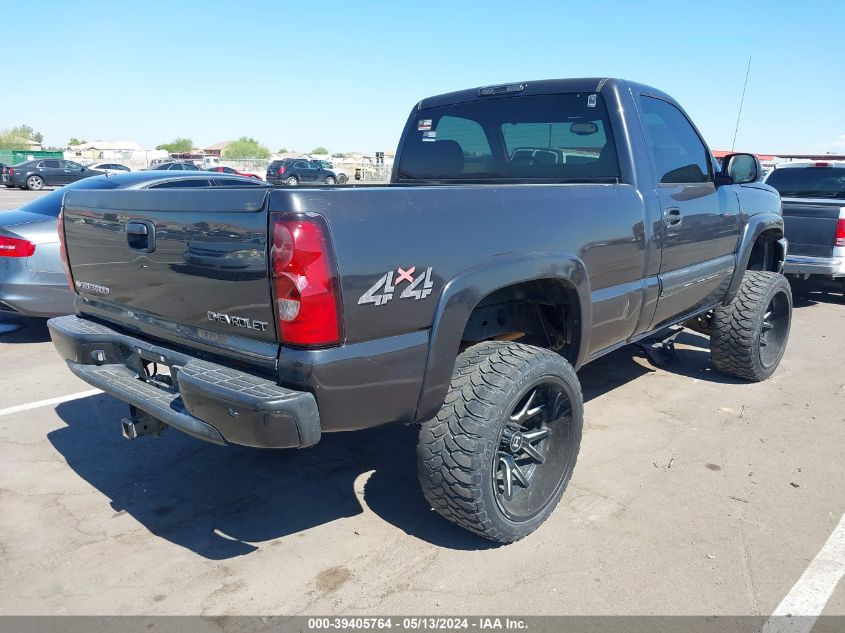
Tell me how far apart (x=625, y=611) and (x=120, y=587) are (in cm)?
198

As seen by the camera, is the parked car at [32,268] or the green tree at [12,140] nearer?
the parked car at [32,268]

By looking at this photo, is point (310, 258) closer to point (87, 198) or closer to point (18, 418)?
point (87, 198)

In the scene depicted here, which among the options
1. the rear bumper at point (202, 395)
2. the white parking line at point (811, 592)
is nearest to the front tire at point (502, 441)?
the rear bumper at point (202, 395)

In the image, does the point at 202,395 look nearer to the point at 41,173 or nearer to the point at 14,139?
the point at 41,173

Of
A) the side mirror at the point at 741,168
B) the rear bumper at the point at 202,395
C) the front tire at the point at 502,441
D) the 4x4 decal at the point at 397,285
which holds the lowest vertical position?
the front tire at the point at 502,441

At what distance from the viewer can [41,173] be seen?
29781mm

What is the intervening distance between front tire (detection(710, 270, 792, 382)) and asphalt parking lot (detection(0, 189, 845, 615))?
45 centimetres

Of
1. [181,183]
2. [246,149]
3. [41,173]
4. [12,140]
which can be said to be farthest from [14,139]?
[181,183]

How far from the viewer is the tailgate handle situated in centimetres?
269

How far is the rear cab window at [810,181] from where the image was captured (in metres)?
8.73

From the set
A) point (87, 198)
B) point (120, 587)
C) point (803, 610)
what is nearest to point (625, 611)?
point (803, 610)

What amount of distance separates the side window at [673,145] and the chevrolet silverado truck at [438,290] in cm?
2

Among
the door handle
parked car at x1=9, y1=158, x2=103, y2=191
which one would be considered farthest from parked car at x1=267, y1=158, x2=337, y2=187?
the door handle

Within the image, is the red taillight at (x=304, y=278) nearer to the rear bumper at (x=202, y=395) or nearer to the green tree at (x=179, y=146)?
the rear bumper at (x=202, y=395)
